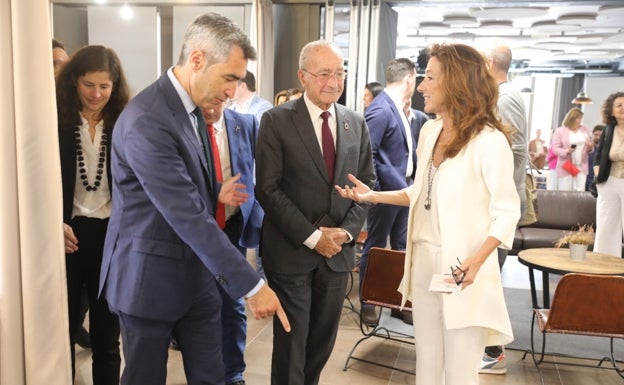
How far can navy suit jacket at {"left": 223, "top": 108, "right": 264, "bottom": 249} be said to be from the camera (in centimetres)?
293

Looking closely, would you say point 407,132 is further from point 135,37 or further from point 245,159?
point 135,37

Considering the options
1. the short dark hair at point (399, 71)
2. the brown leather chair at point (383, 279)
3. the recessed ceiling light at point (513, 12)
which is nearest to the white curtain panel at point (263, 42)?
the short dark hair at point (399, 71)

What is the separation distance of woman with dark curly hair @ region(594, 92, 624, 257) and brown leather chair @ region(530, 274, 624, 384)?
2456 mm

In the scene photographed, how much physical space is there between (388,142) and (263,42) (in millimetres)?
3724

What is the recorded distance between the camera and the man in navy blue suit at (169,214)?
174 centimetres

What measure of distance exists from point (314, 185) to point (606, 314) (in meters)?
1.83

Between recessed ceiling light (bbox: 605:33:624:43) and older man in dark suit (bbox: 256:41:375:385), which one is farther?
recessed ceiling light (bbox: 605:33:624:43)

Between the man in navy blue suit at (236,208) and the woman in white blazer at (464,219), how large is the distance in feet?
3.27

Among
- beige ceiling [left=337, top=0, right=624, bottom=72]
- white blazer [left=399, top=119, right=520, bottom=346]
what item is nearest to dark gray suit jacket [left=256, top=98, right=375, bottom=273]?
white blazer [left=399, top=119, right=520, bottom=346]

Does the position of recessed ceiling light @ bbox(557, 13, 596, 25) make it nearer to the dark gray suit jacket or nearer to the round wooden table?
the round wooden table

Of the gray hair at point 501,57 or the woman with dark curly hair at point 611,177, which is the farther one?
the woman with dark curly hair at point 611,177

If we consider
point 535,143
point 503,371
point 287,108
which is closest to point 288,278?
point 287,108

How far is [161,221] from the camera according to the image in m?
1.83

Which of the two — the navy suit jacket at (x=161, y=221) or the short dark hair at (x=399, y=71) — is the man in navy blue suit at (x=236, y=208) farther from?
the short dark hair at (x=399, y=71)
